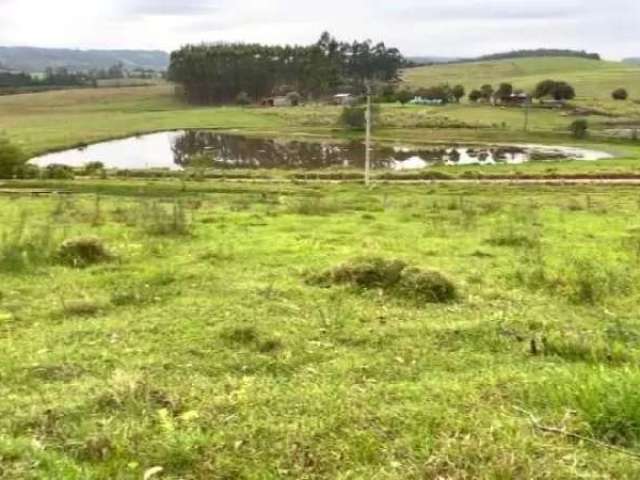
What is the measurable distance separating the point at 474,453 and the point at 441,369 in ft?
8.40

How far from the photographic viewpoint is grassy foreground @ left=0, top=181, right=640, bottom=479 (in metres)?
5.63

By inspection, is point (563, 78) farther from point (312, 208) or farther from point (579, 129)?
point (312, 208)

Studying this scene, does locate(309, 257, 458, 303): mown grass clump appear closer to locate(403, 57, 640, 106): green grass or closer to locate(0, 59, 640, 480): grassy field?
locate(0, 59, 640, 480): grassy field

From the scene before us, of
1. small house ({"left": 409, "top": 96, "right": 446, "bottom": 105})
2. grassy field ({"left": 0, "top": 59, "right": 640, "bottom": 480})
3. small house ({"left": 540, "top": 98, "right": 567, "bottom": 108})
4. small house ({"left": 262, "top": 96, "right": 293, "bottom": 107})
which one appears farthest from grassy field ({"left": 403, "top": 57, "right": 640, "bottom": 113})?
grassy field ({"left": 0, "top": 59, "right": 640, "bottom": 480})

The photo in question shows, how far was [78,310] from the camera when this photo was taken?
34.1ft

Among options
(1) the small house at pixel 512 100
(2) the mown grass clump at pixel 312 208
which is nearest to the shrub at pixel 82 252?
(2) the mown grass clump at pixel 312 208

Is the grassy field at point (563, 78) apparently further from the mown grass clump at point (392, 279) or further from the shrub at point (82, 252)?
the mown grass clump at point (392, 279)

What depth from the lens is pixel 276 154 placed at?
72.9 meters

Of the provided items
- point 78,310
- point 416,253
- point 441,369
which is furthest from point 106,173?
point 441,369

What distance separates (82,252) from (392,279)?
5616 millimetres

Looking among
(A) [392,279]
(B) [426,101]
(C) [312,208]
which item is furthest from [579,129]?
(A) [392,279]

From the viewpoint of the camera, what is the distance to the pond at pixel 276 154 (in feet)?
212

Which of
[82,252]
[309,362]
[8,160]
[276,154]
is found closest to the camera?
[309,362]

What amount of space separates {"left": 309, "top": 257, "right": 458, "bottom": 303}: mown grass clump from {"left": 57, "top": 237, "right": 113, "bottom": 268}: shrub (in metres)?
4.05
